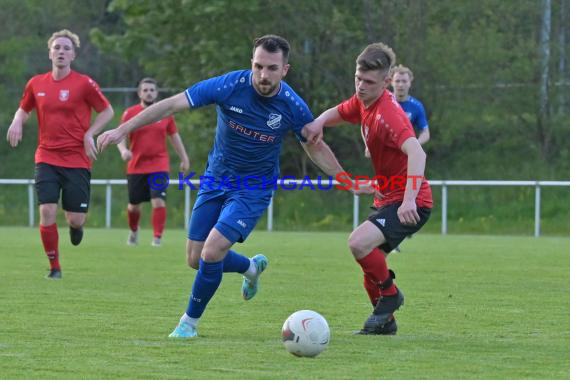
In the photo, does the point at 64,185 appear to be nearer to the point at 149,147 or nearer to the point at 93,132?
the point at 93,132

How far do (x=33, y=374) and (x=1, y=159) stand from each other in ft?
86.2

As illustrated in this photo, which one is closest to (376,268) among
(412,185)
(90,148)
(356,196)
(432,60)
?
(412,185)

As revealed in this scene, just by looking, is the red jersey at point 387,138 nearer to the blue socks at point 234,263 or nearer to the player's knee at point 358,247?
the player's knee at point 358,247

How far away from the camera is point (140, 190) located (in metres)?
17.1

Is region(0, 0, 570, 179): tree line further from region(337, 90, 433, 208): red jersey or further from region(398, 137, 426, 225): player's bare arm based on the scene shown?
region(398, 137, 426, 225): player's bare arm

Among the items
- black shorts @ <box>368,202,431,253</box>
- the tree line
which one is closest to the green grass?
black shorts @ <box>368,202,431,253</box>

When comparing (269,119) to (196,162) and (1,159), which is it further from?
(1,159)

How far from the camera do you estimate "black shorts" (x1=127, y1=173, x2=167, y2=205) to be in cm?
1709

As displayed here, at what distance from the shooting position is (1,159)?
31.5 metres

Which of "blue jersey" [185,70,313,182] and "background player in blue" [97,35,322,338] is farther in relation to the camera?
"blue jersey" [185,70,313,182]

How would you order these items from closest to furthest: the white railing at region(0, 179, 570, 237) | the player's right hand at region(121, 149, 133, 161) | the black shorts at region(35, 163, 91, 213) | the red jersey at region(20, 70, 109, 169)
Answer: the black shorts at region(35, 163, 91, 213), the red jersey at region(20, 70, 109, 169), the player's right hand at region(121, 149, 133, 161), the white railing at region(0, 179, 570, 237)

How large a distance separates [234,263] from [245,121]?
123cm

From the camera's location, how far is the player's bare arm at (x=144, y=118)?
722cm

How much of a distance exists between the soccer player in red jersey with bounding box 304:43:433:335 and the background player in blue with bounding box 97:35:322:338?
35 cm
